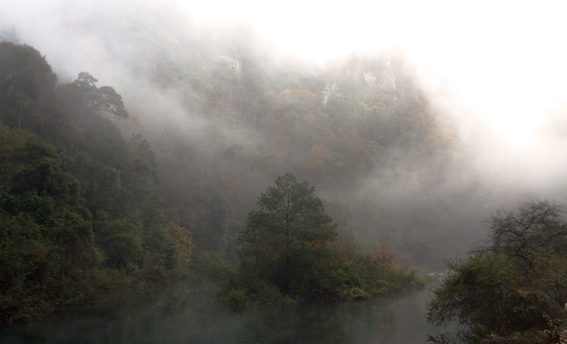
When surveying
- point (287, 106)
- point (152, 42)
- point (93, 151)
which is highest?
point (152, 42)

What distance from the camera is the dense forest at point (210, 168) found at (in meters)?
27.0

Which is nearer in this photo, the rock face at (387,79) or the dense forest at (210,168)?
the dense forest at (210,168)

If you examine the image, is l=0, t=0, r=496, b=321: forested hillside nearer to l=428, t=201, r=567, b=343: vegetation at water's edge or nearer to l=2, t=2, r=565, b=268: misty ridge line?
l=2, t=2, r=565, b=268: misty ridge line

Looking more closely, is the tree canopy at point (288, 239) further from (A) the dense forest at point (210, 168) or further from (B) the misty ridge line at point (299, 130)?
(B) the misty ridge line at point (299, 130)

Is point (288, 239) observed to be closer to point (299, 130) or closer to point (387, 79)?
point (299, 130)

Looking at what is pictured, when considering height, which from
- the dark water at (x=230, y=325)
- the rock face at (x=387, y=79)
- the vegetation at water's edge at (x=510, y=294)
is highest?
the rock face at (x=387, y=79)

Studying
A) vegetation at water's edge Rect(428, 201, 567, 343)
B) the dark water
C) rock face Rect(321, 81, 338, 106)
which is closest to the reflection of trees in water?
the dark water

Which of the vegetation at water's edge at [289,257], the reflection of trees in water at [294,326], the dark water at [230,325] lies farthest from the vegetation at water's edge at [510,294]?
the vegetation at water's edge at [289,257]

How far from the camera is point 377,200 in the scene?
76750mm

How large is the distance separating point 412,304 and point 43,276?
26974 millimetres

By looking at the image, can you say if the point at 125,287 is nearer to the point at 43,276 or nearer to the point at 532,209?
the point at 43,276

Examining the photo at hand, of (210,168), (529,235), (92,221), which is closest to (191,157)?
(210,168)

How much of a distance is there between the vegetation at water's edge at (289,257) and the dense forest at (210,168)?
19 centimetres

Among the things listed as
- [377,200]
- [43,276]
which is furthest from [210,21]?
[43,276]
